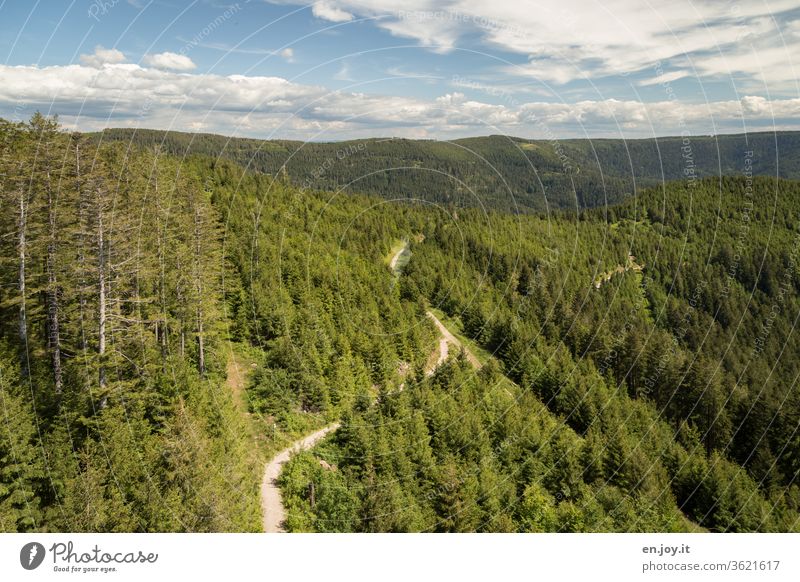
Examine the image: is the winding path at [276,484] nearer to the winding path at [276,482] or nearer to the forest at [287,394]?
the winding path at [276,482]

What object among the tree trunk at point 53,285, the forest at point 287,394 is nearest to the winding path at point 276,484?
the forest at point 287,394

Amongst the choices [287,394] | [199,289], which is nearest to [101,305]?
[199,289]
